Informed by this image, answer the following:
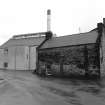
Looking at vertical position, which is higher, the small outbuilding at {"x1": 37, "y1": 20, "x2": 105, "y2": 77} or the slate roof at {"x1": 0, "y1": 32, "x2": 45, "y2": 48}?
the slate roof at {"x1": 0, "y1": 32, "x2": 45, "y2": 48}

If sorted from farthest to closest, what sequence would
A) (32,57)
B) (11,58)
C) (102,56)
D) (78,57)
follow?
(11,58)
(32,57)
(78,57)
(102,56)

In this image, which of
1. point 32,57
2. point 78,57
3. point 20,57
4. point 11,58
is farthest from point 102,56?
point 11,58

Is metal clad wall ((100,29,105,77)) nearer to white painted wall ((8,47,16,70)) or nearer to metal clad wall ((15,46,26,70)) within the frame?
metal clad wall ((15,46,26,70))

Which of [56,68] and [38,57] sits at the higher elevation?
[38,57]

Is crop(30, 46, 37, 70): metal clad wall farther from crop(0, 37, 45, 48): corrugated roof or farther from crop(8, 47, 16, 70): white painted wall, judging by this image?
crop(8, 47, 16, 70): white painted wall

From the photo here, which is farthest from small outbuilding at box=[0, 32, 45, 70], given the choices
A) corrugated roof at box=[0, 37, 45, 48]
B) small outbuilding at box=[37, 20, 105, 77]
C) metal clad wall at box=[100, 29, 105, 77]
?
metal clad wall at box=[100, 29, 105, 77]

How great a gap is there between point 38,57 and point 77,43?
9.89 m

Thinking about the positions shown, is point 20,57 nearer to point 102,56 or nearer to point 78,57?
point 78,57

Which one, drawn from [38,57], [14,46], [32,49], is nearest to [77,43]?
[38,57]

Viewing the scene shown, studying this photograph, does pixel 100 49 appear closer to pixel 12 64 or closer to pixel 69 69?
pixel 69 69

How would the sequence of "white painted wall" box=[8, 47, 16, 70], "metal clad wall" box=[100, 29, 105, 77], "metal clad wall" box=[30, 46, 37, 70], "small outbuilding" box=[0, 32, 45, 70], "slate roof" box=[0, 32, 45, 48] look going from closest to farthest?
"metal clad wall" box=[100, 29, 105, 77]
"metal clad wall" box=[30, 46, 37, 70]
"small outbuilding" box=[0, 32, 45, 70]
"slate roof" box=[0, 32, 45, 48]
"white painted wall" box=[8, 47, 16, 70]

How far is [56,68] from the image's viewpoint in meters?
29.7

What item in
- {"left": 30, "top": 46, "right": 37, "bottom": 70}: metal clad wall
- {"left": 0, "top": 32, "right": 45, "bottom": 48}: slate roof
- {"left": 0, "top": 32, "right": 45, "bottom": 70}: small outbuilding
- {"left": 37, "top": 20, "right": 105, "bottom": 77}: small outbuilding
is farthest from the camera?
{"left": 0, "top": 32, "right": 45, "bottom": 48}: slate roof

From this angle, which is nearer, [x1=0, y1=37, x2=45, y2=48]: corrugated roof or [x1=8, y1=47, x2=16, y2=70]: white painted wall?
[x1=0, y1=37, x2=45, y2=48]: corrugated roof
